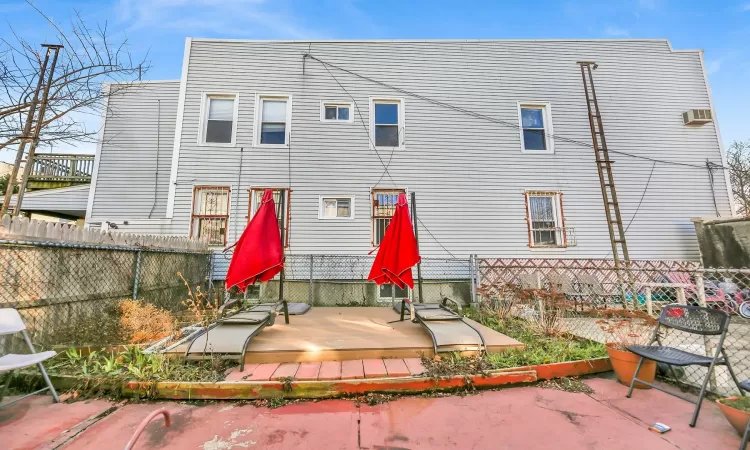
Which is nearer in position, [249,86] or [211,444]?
[211,444]

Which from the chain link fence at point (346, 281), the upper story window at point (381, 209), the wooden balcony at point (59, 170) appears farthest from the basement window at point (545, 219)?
the wooden balcony at point (59, 170)

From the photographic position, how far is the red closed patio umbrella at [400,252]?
4.63 meters

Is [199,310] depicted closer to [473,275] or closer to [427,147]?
[473,275]

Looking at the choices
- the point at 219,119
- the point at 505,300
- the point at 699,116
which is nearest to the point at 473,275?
the point at 505,300

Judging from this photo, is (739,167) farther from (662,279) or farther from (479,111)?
(479,111)

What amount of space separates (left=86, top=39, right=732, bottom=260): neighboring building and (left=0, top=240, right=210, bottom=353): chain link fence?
10.6ft

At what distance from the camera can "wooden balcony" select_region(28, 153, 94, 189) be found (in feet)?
36.0

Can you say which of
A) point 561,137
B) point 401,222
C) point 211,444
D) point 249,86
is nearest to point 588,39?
point 561,137

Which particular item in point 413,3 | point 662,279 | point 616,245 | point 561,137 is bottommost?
point 662,279

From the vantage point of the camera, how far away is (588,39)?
9.71 metres

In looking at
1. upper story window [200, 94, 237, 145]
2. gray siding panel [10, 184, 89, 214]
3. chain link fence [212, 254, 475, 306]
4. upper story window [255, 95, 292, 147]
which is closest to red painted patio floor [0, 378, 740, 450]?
chain link fence [212, 254, 475, 306]

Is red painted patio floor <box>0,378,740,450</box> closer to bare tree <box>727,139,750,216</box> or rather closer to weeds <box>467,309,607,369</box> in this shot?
weeds <box>467,309,607,369</box>

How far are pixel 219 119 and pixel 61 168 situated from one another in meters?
7.70

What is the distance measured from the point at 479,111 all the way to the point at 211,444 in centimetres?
993
